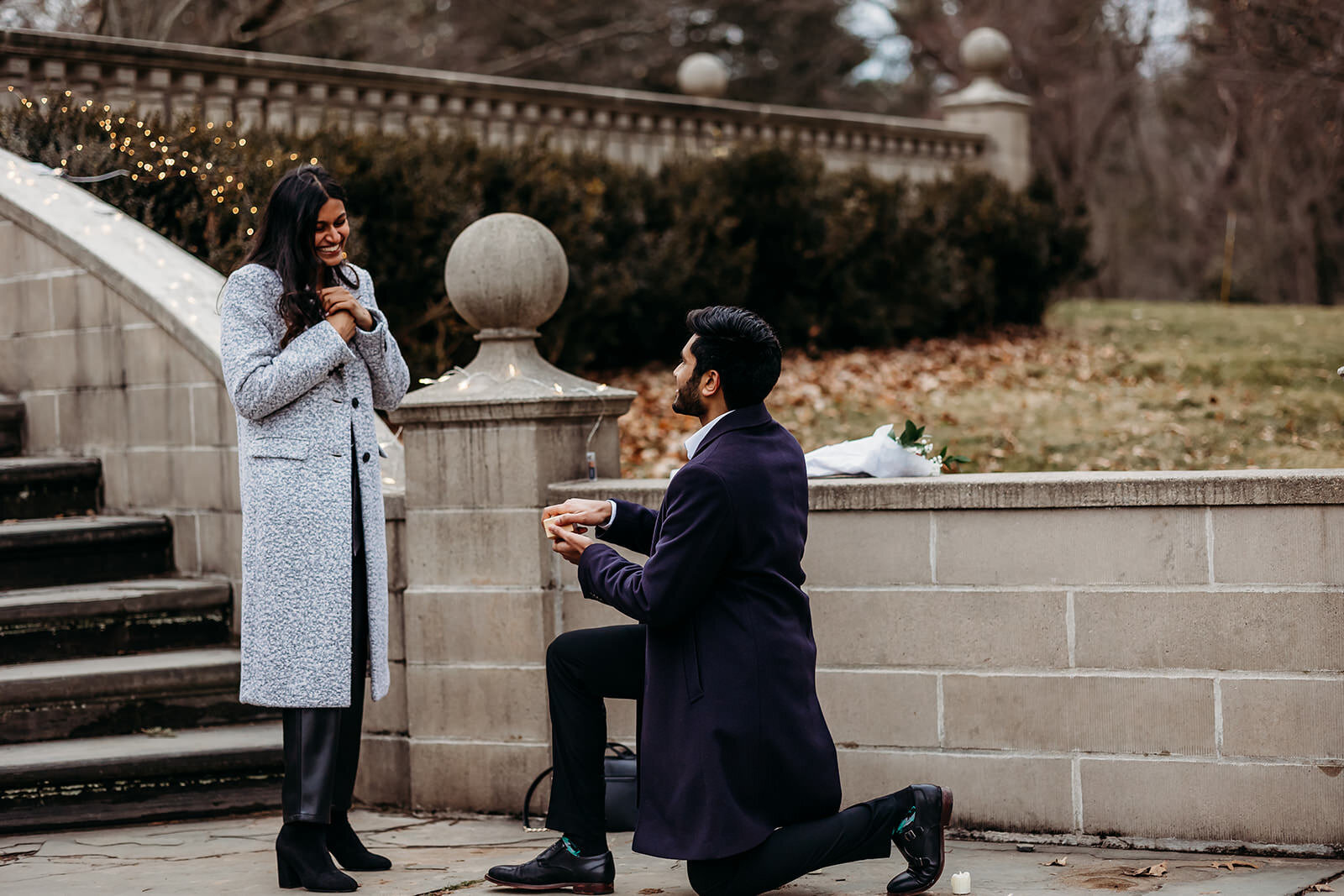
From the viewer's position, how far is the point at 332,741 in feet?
14.7

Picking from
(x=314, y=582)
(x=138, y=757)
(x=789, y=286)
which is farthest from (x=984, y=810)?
(x=789, y=286)

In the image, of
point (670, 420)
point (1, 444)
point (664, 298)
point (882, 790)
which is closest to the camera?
point (882, 790)

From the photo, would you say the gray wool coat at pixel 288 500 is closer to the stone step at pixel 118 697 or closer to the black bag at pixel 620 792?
the black bag at pixel 620 792

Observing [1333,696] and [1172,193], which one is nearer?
[1333,696]

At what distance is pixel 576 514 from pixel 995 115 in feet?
40.7

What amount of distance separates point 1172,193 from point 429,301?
87.1 ft

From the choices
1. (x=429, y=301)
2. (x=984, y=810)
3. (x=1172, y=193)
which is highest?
(x=1172, y=193)

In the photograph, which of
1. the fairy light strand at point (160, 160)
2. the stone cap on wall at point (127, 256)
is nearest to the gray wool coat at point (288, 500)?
the stone cap on wall at point (127, 256)

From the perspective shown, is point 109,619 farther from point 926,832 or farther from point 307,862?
point 926,832

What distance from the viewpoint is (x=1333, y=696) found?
15.3ft

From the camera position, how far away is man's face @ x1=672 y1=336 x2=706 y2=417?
4.12 meters

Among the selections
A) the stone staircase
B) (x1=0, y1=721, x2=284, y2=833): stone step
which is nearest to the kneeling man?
(x1=0, y1=721, x2=284, y2=833): stone step

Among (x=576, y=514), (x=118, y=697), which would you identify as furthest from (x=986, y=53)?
(x=576, y=514)

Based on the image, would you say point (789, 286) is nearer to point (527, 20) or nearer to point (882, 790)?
point (882, 790)
